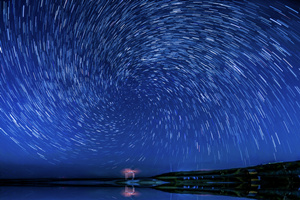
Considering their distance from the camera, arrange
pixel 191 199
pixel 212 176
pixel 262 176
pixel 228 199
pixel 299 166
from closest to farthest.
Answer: pixel 228 199, pixel 191 199, pixel 299 166, pixel 262 176, pixel 212 176

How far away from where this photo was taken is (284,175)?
71312 millimetres

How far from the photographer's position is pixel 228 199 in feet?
28.0

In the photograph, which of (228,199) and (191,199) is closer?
(228,199)

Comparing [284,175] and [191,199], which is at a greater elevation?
[284,175]

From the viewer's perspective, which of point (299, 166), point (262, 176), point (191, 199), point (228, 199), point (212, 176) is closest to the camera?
point (228, 199)

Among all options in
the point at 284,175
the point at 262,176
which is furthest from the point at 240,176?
the point at 284,175

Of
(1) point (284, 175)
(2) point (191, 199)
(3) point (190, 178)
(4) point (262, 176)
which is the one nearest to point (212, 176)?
(3) point (190, 178)

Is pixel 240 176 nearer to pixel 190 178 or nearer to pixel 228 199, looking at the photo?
pixel 190 178

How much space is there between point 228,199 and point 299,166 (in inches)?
2725

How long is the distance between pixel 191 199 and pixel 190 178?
277 feet

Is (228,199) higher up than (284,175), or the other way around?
(284,175)

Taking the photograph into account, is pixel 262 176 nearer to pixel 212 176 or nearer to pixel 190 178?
pixel 212 176

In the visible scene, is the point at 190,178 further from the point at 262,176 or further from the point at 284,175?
the point at 284,175

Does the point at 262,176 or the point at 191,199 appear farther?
the point at 262,176
